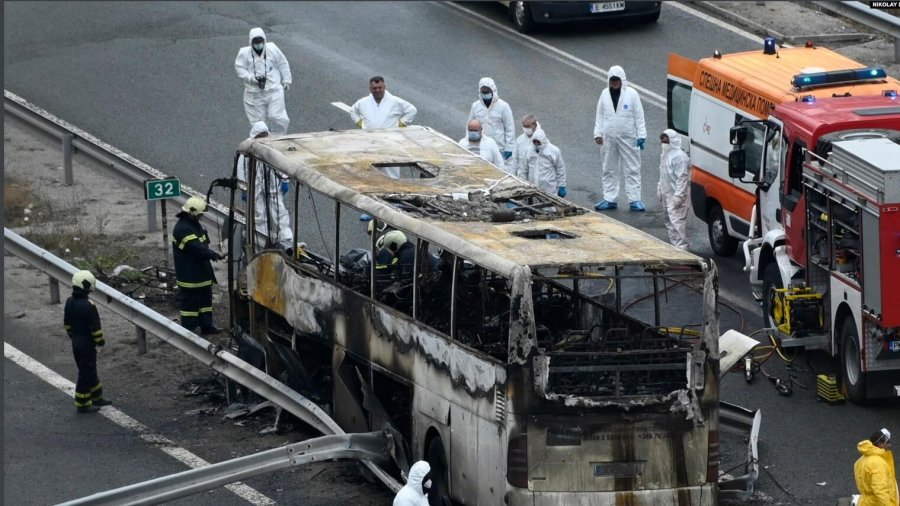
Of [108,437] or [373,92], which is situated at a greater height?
[373,92]

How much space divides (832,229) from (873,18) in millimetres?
9217

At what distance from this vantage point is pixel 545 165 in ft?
71.6

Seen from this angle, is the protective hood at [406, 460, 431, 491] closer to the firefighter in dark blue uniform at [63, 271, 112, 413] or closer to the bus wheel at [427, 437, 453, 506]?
the bus wheel at [427, 437, 453, 506]

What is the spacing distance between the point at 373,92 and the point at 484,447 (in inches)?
379

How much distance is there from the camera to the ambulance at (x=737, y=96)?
1877 centimetres

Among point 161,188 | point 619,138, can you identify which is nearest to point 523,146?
point 619,138

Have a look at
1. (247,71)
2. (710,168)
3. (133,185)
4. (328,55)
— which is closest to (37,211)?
(133,185)

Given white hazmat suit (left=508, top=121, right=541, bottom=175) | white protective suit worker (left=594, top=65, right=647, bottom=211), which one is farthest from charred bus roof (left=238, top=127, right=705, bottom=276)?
white protective suit worker (left=594, top=65, right=647, bottom=211)

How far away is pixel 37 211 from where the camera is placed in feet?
73.3

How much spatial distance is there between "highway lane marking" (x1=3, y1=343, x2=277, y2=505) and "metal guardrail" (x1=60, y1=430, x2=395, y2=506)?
2.75 ft

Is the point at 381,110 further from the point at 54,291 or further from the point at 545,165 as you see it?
the point at 54,291

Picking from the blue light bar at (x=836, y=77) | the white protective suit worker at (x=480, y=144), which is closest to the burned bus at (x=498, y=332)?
the blue light bar at (x=836, y=77)

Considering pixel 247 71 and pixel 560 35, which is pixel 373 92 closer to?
pixel 247 71

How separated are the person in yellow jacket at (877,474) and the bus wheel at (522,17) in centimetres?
1508
